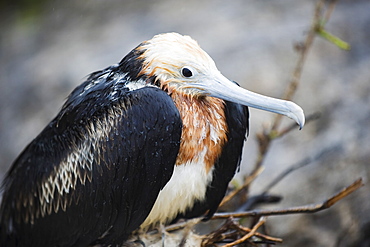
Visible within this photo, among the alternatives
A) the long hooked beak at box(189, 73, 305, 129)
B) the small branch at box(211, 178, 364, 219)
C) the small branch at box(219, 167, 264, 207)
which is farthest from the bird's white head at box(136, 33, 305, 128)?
the small branch at box(219, 167, 264, 207)

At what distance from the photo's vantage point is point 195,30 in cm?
397

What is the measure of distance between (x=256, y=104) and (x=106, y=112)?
0.42 m

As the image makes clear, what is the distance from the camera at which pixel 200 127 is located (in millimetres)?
1724

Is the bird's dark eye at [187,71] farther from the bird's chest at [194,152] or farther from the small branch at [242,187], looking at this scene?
the small branch at [242,187]

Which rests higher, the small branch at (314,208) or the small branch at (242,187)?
the small branch at (242,187)

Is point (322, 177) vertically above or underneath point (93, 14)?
underneath

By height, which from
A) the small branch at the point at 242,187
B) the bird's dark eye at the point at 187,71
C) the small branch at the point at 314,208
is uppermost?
the bird's dark eye at the point at 187,71

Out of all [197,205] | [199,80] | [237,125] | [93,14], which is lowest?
[197,205]

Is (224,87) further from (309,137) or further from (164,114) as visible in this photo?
(309,137)

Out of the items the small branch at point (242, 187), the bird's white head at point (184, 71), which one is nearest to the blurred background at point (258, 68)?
the small branch at point (242, 187)

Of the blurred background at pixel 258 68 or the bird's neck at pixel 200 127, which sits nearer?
the bird's neck at pixel 200 127

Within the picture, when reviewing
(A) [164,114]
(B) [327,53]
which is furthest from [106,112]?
(B) [327,53]

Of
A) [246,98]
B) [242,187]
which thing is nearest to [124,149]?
[246,98]

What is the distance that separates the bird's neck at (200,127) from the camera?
1705 millimetres
